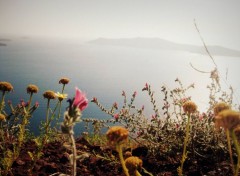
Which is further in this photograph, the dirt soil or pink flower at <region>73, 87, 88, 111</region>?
the dirt soil

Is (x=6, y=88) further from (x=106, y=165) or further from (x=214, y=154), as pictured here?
(x=214, y=154)

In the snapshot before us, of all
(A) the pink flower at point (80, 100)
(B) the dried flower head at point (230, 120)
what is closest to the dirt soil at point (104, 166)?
(A) the pink flower at point (80, 100)

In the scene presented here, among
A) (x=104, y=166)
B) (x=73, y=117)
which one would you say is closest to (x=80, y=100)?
(x=73, y=117)

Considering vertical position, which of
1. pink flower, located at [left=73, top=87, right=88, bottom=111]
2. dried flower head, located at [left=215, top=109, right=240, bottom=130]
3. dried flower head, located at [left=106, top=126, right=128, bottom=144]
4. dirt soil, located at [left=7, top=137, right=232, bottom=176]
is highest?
dried flower head, located at [left=215, top=109, right=240, bottom=130]

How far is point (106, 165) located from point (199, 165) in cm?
108

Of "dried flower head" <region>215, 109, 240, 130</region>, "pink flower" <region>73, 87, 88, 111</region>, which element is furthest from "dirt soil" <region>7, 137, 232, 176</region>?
"dried flower head" <region>215, 109, 240, 130</region>

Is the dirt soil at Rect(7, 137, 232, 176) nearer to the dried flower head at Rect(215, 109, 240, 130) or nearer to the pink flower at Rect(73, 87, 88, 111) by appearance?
the pink flower at Rect(73, 87, 88, 111)

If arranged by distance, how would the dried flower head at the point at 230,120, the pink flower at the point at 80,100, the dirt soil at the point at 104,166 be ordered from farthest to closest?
the dirt soil at the point at 104,166, the pink flower at the point at 80,100, the dried flower head at the point at 230,120

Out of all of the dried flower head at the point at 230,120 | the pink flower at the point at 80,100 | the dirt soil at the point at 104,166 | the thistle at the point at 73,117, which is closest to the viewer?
the dried flower head at the point at 230,120

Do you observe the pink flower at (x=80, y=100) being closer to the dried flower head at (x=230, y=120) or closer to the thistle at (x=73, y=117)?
the thistle at (x=73, y=117)

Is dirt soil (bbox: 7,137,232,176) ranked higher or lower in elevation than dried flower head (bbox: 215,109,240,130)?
lower

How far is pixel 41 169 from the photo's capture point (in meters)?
3.26

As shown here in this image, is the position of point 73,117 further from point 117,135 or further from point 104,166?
point 104,166

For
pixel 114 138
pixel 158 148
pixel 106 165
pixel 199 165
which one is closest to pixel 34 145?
pixel 106 165
